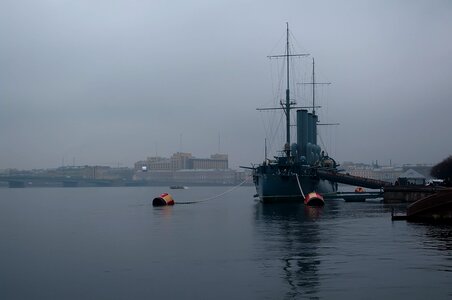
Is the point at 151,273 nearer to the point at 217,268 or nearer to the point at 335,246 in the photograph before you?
the point at 217,268

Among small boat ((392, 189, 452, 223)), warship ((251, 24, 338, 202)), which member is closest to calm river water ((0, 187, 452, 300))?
small boat ((392, 189, 452, 223))

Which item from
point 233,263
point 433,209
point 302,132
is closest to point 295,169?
point 302,132

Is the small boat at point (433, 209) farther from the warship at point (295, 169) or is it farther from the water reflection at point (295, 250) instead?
the warship at point (295, 169)

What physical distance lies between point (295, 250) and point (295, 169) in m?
57.8

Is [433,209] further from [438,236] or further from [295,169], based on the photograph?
[295,169]

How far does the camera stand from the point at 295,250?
1153 inches

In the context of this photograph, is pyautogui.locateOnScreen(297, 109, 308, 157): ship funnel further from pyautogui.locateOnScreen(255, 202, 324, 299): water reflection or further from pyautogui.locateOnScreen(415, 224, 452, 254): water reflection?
pyautogui.locateOnScreen(415, 224, 452, 254): water reflection

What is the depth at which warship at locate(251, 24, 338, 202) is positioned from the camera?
84.1 m

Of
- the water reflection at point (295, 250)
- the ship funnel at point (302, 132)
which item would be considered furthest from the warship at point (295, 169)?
the water reflection at point (295, 250)

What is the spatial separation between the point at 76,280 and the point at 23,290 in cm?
209

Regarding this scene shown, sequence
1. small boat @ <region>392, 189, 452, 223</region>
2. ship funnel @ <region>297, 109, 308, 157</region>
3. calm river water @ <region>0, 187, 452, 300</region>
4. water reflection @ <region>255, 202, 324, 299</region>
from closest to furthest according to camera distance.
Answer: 1. calm river water @ <region>0, 187, 452, 300</region>
2. water reflection @ <region>255, 202, 324, 299</region>
3. small boat @ <region>392, 189, 452, 223</region>
4. ship funnel @ <region>297, 109, 308, 157</region>

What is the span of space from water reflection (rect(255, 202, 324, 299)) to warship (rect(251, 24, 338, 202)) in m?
33.4

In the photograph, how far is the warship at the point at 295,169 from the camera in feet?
276

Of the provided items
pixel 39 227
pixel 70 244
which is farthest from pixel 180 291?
pixel 39 227
